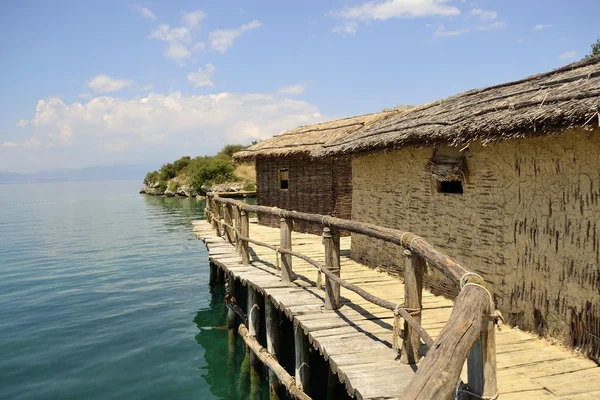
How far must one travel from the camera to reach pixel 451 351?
219cm

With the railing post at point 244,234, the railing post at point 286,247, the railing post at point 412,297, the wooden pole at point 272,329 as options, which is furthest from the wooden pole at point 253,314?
the railing post at point 412,297

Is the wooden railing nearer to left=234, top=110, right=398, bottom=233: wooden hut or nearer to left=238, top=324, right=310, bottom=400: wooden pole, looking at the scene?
left=238, top=324, right=310, bottom=400: wooden pole

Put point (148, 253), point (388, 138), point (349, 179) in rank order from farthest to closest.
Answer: point (148, 253) → point (349, 179) → point (388, 138)

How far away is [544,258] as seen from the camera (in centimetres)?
510

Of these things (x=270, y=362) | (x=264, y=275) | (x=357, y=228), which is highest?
(x=357, y=228)

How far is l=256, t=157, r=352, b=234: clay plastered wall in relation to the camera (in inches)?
497

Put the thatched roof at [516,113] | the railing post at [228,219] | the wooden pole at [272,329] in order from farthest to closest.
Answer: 1. the railing post at [228,219]
2. the wooden pole at [272,329]
3. the thatched roof at [516,113]

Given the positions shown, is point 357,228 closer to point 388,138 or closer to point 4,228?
point 388,138

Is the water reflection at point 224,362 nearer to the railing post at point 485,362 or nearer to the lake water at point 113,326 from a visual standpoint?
the lake water at point 113,326

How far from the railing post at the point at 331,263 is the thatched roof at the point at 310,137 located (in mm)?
5791

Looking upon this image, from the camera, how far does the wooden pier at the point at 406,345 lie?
2.34 meters

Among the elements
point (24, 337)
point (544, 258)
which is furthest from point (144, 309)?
point (544, 258)

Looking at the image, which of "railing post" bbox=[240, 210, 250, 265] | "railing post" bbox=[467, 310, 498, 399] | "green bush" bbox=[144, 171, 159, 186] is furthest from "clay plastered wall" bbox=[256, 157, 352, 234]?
"green bush" bbox=[144, 171, 159, 186]

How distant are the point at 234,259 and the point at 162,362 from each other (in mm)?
2399
